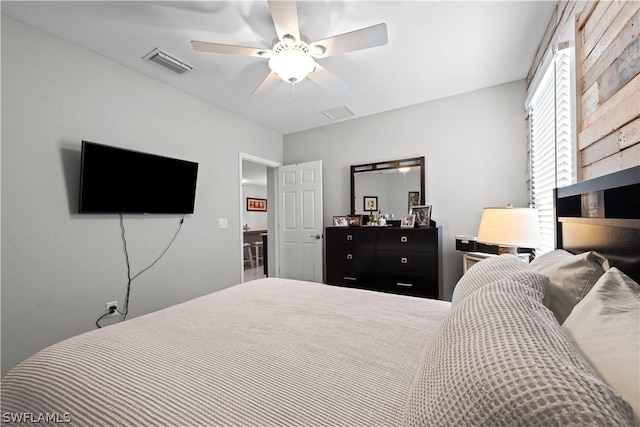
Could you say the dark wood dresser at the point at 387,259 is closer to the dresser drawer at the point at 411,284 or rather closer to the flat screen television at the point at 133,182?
the dresser drawer at the point at 411,284

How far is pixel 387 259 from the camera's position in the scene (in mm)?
3096

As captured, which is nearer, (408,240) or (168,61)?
(168,61)

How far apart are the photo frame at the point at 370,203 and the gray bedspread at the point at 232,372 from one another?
241 cm

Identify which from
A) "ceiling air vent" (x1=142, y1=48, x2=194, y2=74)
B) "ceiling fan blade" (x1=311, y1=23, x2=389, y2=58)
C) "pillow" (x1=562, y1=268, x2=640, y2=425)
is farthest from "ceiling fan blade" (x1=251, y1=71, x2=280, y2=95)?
"pillow" (x1=562, y1=268, x2=640, y2=425)

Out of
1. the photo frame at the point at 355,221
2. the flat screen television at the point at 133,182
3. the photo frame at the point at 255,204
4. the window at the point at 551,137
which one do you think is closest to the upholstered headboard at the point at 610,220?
the window at the point at 551,137

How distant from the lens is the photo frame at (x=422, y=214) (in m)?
3.04

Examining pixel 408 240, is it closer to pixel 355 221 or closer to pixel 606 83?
pixel 355 221

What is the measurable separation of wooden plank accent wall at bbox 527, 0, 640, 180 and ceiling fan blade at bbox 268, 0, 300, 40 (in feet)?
4.86

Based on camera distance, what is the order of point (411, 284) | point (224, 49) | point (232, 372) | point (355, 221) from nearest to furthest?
point (232, 372)
point (224, 49)
point (411, 284)
point (355, 221)

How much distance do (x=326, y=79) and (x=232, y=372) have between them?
214 centimetres

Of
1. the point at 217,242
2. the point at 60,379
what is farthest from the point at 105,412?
the point at 217,242

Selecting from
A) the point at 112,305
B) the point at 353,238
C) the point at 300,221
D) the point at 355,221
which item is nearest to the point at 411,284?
the point at 353,238

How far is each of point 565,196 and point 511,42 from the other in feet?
5.33

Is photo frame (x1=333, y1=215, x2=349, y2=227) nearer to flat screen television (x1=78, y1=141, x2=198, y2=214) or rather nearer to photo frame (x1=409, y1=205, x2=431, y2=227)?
photo frame (x1=409, y1=205, x2=431, y2=227)
